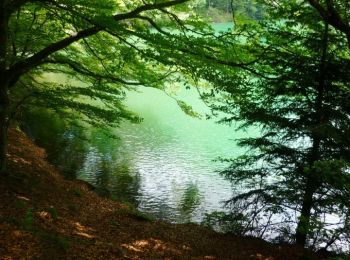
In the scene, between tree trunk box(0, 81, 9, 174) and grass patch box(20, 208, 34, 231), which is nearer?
grass patch box(20, 208, 34, 231)

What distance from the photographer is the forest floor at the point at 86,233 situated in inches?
294

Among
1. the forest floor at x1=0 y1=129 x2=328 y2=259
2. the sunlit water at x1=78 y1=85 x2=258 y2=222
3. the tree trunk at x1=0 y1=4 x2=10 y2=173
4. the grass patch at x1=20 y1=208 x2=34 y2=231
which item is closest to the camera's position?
the forest floor at x1=0 y1=129 x2=328 y2=259

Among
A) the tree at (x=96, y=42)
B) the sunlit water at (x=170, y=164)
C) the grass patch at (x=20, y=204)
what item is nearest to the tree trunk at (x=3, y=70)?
the tree at (x=96, y=42)

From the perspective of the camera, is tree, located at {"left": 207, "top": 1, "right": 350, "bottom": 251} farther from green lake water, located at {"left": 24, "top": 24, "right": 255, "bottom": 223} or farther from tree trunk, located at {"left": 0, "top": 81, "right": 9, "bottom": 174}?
tree trunk, located at {"left": 0, "top": 81, "right": 9, "bottom": 174}

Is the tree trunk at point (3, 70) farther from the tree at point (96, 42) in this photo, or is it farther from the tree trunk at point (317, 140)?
the tree trunk at point (317, 140)

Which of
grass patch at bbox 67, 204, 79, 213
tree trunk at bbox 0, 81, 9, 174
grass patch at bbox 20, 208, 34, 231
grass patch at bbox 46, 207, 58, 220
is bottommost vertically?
grass patch at bbox 20, 208, 34, 231

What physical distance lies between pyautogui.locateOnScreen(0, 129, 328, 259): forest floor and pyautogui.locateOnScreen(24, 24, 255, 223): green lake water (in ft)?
9.99

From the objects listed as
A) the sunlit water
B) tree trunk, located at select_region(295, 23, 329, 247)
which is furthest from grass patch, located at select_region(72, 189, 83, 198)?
tree trunk, located at select_region(295, 23, 329, 247)

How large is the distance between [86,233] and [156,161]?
52.0 feet

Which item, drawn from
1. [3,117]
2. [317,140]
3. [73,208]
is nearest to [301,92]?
[317,140]

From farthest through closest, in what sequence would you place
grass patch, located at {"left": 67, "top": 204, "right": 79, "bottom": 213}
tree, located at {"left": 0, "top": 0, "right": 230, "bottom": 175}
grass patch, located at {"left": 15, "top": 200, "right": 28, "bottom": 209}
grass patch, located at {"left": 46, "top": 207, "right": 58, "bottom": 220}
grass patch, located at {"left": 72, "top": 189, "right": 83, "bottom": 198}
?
grass patch, located at {"left": 72, "top": 189, "right": 83, "bottom": 198}
grass patch, located at {"left": 67, "top": 204, "right": 79, "bottom": 213}
grass patch, located at {"left": 46, "top": 207, "right": 58, "bottom": 220}
grass patch, located at {"left": 15, "top": 200, "right": 28, "bottom": 209}
tree, located at {"left": 0, "top": 0, "right": 230, "bottom": 175}

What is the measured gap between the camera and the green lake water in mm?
18938

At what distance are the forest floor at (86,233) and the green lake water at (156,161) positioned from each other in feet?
9.99

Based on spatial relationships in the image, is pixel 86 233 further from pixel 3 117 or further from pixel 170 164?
pixel 170 164
